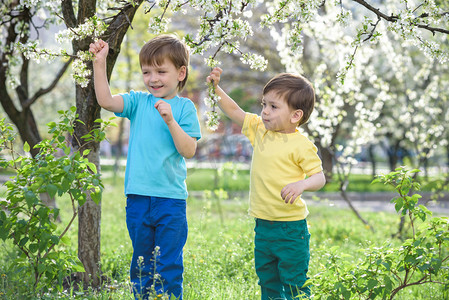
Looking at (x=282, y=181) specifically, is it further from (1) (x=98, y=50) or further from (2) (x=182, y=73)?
(1) (x=98, y=50)

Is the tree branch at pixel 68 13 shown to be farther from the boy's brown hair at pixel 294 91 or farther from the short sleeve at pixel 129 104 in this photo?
the boy's brown hair at pixel 294 91

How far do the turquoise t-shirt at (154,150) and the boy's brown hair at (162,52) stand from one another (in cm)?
23

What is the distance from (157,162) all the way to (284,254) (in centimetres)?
90

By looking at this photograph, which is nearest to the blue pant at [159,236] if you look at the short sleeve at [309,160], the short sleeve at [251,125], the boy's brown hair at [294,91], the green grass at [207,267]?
the green grass at [207,267]

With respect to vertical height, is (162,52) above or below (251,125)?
above

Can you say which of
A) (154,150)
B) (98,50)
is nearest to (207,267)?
(154,150)

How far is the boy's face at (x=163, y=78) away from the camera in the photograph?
2.77m

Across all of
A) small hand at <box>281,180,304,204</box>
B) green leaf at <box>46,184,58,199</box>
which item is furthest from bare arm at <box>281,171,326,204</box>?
green leaf at <box>46,184,58,199</box>

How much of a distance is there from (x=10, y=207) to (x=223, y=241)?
2.73 metres

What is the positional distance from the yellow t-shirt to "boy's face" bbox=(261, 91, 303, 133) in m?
0.07

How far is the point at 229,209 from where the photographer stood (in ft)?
32.9

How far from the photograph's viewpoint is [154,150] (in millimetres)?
2775

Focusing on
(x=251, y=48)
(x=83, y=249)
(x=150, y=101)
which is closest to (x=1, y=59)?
(x=83, y=249)

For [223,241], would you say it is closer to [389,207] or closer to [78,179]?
[78,179]
